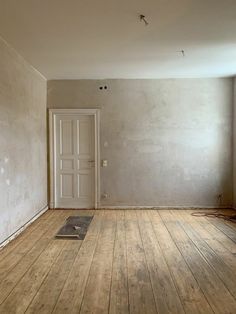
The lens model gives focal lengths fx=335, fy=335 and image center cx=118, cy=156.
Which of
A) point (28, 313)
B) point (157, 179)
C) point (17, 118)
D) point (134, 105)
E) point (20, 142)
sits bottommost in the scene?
point (28, 313)

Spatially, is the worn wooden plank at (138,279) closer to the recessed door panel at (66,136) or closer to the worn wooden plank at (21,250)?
the worn wooden plank at (21,250)

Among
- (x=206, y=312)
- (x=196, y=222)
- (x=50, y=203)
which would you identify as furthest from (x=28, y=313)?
(x=50, y=203)

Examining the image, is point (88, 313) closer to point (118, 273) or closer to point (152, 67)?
point (118, 273)

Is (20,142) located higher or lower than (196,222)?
higher

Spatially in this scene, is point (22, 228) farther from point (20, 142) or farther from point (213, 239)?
point (213, 239)

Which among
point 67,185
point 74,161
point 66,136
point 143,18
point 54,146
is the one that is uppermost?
point 143,18

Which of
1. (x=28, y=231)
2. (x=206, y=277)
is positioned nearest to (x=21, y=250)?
(x=28, y=231)

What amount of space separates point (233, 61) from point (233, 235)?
2929 mm

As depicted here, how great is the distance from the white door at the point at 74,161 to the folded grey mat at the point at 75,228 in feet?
3.31

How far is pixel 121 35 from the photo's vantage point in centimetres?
439

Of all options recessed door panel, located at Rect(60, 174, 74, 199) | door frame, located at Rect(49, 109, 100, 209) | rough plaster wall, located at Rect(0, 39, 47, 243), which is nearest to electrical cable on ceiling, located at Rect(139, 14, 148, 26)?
rough plaster wall, located at Rect(0, 39, 47, 243)

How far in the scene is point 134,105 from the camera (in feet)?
23.8

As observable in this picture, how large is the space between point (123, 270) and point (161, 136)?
4129 millimetres

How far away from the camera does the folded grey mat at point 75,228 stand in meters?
5.03
